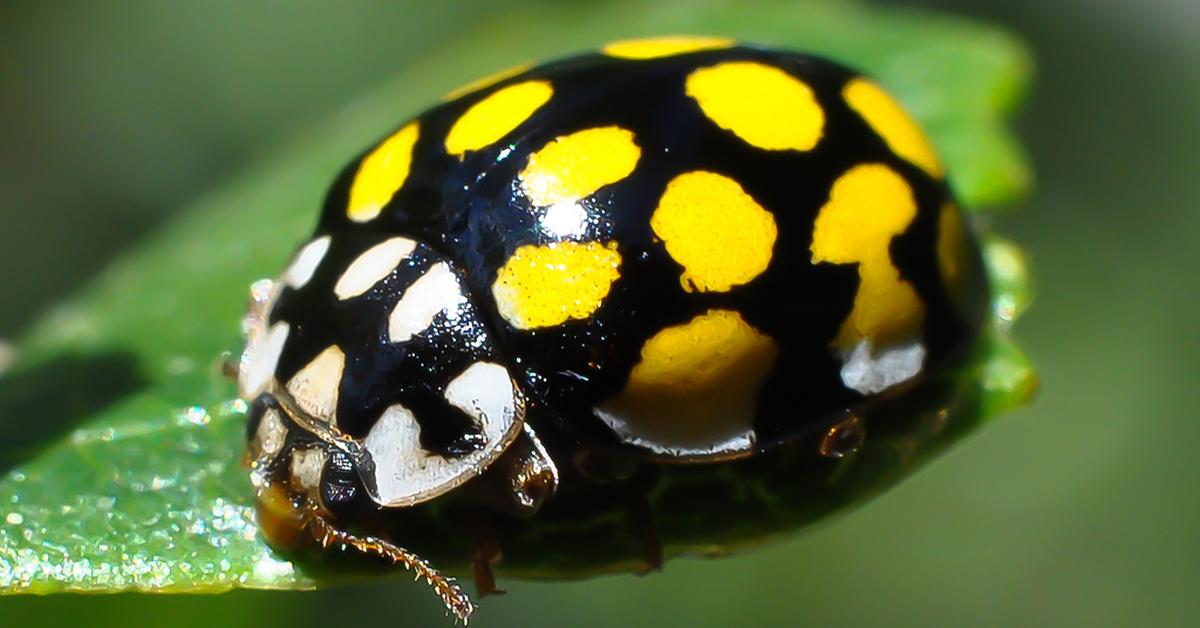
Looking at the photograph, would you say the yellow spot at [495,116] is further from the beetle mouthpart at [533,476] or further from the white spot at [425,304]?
the beetle mouthpart at [533,476]

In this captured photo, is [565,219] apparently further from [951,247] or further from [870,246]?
[951,247]

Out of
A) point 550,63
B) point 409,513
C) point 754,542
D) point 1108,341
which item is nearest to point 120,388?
point 409,513

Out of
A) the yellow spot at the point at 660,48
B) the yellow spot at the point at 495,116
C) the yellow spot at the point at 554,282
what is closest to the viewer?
the yellow spot at the point at 554,282

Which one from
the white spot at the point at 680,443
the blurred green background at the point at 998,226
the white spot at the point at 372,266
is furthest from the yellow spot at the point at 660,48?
the blurred green background at the point at 998,226

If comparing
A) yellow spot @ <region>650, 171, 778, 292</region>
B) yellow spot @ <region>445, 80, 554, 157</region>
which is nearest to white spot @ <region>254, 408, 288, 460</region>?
yellow spot @ <region>445, 80, 554, 157</region>

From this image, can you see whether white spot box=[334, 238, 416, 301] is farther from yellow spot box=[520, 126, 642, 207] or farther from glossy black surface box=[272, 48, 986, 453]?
yellow spot box=[520, 126, 642, 207]

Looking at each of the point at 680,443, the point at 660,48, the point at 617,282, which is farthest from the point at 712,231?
the point at 660,48

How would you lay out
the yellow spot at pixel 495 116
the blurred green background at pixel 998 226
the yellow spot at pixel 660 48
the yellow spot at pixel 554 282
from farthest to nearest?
1. the blurred green background at pixel 998 226
2. the yellow spot at pixel 660 48
3. the yellow spot at pixel 495 116
4. the yellow spot at pixel 554 282
